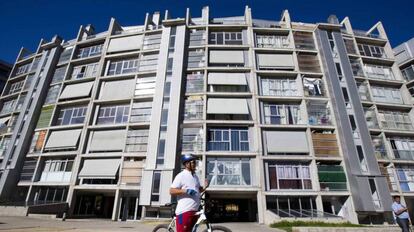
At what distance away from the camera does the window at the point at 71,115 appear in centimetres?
2356

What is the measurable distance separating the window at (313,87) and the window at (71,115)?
21719 millimetres

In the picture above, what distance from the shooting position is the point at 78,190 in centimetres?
2064

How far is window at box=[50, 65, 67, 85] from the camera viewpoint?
26.6 metres

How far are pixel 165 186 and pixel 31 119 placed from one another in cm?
1704

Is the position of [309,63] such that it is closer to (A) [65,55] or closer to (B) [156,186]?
(B) [156,186]

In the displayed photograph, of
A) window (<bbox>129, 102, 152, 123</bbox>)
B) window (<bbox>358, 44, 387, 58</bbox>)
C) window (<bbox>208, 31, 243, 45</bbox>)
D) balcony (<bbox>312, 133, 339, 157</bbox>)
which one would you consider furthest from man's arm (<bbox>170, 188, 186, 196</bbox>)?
window (<bbox>358, 44, 387, 58</bbox>)

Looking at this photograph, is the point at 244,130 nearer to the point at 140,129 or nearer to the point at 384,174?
the point at 140,129

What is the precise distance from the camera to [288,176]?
19016 millimetres

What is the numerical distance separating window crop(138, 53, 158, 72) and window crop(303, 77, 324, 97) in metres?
14.7

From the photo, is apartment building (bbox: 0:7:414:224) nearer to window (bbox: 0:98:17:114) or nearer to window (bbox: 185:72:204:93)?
window (bbox: 185:72:204:93)

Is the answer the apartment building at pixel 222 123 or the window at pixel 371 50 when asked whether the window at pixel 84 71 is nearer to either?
the apartment building at pixel 222 123

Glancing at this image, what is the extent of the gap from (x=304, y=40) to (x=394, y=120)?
38.1 ft

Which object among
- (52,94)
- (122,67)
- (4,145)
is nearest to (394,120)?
(122,67)

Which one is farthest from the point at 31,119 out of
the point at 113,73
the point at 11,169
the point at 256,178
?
the point at 256,178
